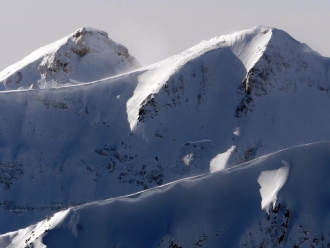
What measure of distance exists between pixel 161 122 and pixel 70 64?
20802 millimetres

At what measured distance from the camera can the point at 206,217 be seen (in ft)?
272

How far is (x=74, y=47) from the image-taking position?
125 metres

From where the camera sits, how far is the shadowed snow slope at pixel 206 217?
3164 inches

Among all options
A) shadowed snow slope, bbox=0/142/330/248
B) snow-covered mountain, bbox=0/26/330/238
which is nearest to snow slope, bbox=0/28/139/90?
snow-covered mountain, bbox=0/26/330/238

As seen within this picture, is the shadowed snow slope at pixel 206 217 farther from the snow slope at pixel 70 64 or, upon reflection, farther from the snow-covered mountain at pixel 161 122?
the snow slope at pixel 70 64

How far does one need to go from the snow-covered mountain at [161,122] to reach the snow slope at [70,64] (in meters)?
8.34

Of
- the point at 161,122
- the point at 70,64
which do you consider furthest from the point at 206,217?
the point at 70,64

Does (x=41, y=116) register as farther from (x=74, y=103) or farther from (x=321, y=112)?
(x=321, y=112)

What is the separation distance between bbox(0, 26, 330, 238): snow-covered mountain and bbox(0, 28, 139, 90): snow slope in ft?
27.4

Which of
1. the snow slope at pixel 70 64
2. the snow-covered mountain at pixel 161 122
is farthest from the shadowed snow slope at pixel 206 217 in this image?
the snow slope at pixel 70 64

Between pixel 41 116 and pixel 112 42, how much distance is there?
22.9 metres

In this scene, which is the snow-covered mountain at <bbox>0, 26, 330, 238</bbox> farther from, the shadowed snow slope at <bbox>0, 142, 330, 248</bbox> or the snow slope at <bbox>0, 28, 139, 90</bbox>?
the shadowed snow slope at <bbox>0, 142, 330, 248</bbox>

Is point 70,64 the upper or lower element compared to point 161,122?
upper

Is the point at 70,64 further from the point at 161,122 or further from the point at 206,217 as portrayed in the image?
the point at 206,217
